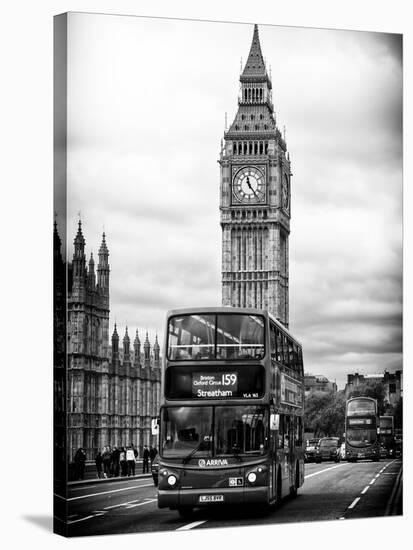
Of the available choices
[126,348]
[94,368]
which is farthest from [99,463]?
[126,348]

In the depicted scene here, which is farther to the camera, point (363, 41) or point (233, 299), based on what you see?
point (233, 299)

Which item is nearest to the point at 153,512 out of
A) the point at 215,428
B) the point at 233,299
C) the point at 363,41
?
the point at 215,428

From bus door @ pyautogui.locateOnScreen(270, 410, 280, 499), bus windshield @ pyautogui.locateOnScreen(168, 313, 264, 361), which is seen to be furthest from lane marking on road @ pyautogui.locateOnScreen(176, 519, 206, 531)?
bus windshield @ pyautogui.locateOnScreen(168, 313, 264, 361)

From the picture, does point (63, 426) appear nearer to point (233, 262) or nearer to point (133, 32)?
point (133, 32)

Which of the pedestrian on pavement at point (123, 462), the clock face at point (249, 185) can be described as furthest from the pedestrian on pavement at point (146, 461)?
the clock face at point (249, 185)

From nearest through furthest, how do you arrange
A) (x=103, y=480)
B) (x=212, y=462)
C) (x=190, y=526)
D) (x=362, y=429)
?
(x=212, y=462) → (x=190, y=526) → (x=103, y=480) → (x=362, y=429)

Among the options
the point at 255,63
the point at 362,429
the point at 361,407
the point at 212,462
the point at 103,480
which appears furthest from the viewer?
the point at 362,429

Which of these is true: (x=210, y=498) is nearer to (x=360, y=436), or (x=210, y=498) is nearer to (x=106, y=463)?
(x=106, y=463)
